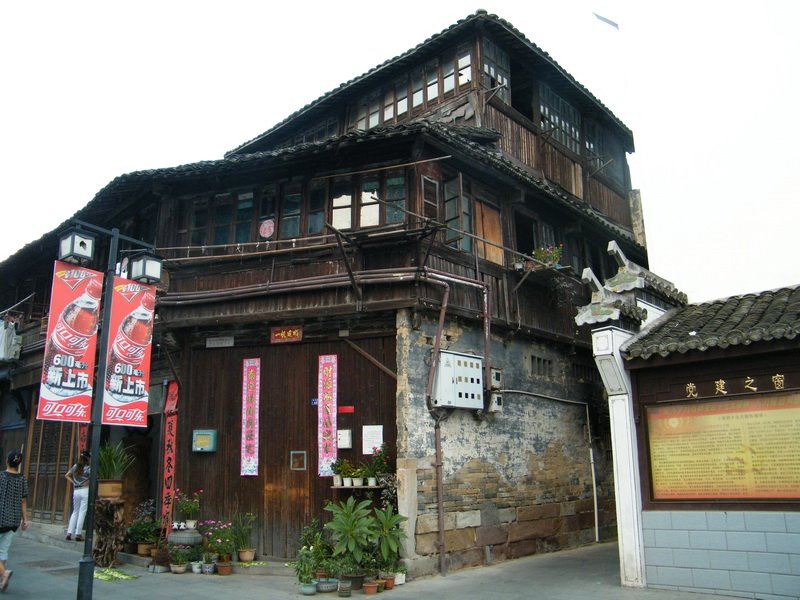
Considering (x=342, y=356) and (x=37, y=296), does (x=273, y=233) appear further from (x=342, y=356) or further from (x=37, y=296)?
(x=37, y=296)

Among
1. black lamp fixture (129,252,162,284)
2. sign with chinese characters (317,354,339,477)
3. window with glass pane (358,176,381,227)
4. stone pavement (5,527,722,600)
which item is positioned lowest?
stone pavement (5,527,722,600)

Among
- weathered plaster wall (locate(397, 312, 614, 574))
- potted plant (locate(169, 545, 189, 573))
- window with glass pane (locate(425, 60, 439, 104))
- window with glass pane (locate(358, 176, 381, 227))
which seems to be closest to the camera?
weathered plaster wall (locate(397, 312, 614, 574))

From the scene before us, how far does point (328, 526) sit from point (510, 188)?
8142mm

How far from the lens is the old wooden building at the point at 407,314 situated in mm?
11523

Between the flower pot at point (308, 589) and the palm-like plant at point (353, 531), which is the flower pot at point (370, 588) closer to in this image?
the palm-like plant at point (353, 531)

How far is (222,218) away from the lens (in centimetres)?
1384

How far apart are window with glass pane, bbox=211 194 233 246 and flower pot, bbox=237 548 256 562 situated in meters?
6.03

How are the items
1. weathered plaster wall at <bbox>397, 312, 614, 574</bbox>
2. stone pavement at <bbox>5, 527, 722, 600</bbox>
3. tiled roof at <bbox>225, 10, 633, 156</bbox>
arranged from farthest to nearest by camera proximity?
tiled roof at <bbox>225, 10, 633, 156</bbox>
weathered plaster wall at <bbox>397, 312, 614, 574</bbox>
stone pavement at <bbox>5, 527, 722, 600</bbox>

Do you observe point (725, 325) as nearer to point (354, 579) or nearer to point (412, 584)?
point (412, 584)

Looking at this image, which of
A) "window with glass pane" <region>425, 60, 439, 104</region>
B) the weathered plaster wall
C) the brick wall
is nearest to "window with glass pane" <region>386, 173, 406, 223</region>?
the weathered plaster wall

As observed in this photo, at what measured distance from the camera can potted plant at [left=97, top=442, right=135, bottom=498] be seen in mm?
12195

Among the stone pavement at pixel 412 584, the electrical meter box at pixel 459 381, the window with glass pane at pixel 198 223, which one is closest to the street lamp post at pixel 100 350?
the stone pavement at pixel 412 584

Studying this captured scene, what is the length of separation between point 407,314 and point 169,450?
18.4 ft

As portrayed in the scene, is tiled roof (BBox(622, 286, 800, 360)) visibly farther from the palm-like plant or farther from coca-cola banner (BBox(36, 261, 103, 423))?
coca-cola banner (BBox(36, 261, 103, 423))
